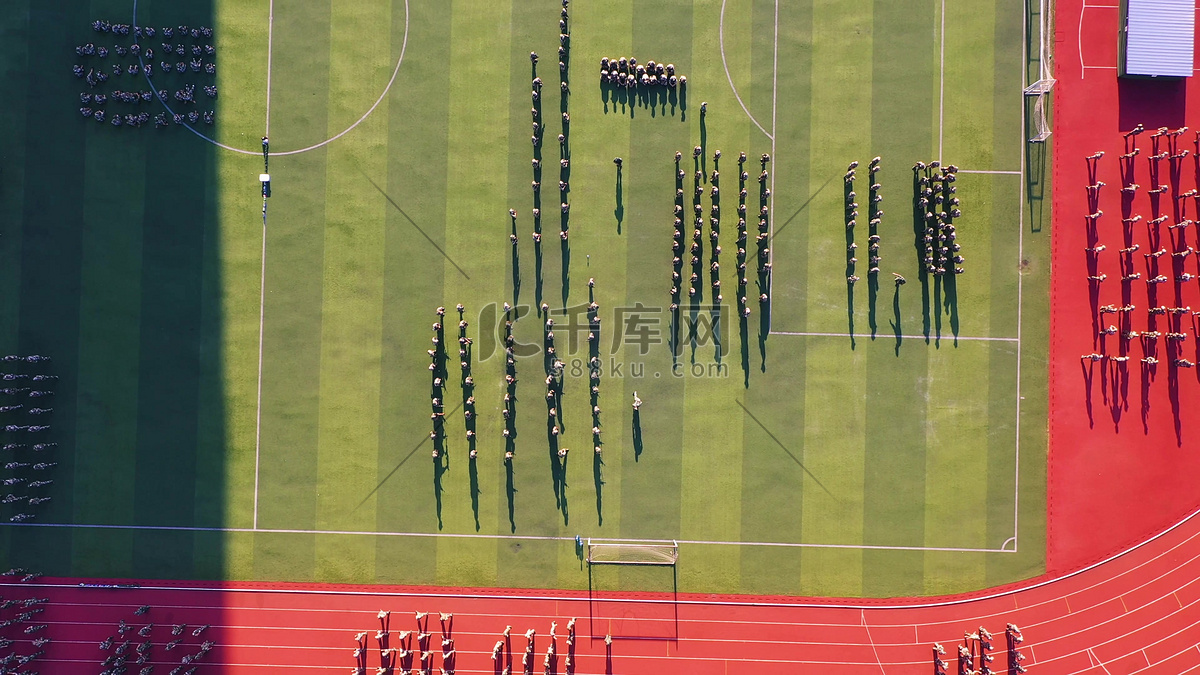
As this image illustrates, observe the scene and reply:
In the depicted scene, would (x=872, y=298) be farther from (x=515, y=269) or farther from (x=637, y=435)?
(x=515, y=269)

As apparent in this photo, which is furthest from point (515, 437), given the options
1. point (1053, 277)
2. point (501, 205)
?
point (1053, 277)

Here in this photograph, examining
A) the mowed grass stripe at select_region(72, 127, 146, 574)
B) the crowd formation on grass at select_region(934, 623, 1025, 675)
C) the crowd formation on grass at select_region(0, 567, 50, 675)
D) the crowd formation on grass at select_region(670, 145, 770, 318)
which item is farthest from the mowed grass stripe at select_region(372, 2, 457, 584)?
the crowd formation on grass at select_region(934, 623, 1025, 675)

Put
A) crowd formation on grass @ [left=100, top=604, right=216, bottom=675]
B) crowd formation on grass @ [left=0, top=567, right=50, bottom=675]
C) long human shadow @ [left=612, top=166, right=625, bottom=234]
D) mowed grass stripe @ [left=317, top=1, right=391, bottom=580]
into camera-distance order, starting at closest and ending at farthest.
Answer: crowd formation on grass @ [left=0, top=567, right=50, bottom=675], crowd formation on grass @ [left=100, top=604, right=216, bottom=675], mowed grass stripe @ [left=317, top=1, right=391, bottom=580], long human shadow @ [left=612, top=166, right=625, bottom=234]

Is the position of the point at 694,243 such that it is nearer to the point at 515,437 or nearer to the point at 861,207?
the point at 861,207

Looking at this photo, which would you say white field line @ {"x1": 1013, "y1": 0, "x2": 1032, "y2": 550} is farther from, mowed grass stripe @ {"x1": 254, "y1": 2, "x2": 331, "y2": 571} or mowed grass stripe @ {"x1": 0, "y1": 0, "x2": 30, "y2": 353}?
mowed grass stripe @ {"x1": 0, "y1": 0, "x2": 30, "y2": 353}

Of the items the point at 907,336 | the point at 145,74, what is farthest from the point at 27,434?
the point at 907,336
